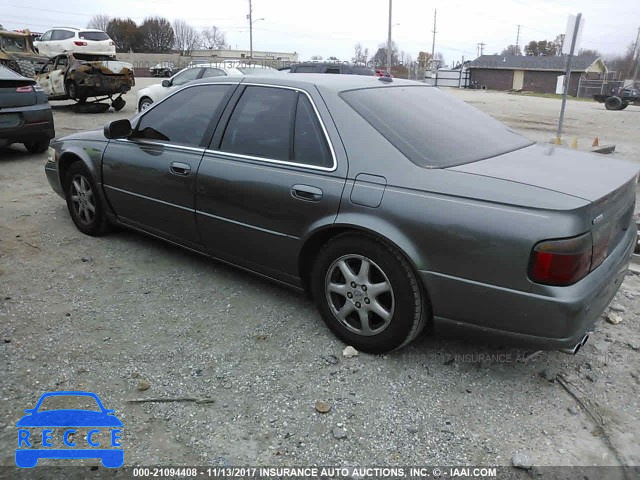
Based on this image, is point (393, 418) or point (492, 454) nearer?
point (492, 454)

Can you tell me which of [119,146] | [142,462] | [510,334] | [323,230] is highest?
[119,146]

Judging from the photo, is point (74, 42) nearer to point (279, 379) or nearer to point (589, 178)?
point (279, 379)

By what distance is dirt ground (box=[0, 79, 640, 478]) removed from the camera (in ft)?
8.18

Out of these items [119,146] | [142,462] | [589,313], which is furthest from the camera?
[119,146]

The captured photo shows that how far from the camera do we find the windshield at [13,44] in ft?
63.7

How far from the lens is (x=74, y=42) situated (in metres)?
23.2

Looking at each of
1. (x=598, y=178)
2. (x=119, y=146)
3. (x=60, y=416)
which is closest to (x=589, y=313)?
(x=598, y=178)

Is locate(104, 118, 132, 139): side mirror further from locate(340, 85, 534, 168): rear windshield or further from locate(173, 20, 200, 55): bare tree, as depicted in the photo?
locate(173, 20, 200, 55): bare tree

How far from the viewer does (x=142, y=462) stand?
93.8 inches

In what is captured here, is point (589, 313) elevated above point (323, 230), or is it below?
below

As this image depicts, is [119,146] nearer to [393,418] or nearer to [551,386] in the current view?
[393,418]

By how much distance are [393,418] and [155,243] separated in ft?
10.4

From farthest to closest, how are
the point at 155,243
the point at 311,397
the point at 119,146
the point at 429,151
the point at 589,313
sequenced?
the point at 155,243, the point at 119,146, the point at 429,151, the point at 311,397, the point at 589,313

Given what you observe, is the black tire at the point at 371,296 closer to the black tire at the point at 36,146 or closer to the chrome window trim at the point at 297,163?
the chrome window trim at the point at 297,163
